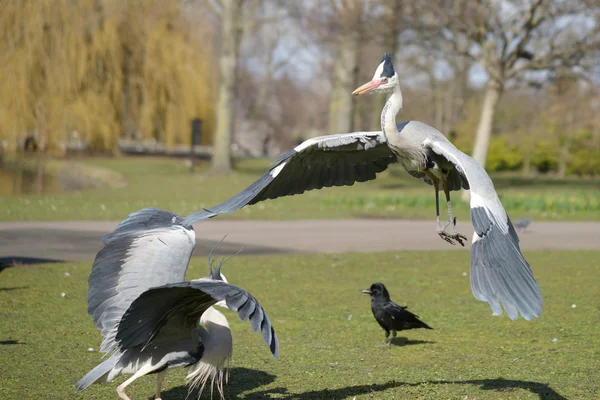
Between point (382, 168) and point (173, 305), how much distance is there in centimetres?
277

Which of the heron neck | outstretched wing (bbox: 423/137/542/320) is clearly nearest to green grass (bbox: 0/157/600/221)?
the heron neck

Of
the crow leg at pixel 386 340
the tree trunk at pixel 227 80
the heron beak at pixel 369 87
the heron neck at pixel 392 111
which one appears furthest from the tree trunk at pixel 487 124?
the heron beak at pixel 369 87

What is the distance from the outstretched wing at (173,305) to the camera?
15.4 feet

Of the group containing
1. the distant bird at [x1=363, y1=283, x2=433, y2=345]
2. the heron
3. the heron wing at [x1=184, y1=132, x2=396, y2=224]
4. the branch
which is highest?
the branch

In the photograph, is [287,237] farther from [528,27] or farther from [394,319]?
[528,27]

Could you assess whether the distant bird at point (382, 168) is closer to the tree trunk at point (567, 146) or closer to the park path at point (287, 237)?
the park path at point (287, 237)

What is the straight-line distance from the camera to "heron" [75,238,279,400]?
5.25m

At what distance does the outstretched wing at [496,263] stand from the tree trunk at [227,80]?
26.9 meters

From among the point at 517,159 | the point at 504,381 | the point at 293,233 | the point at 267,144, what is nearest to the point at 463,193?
the point at 293,233

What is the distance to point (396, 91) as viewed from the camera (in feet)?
20.2

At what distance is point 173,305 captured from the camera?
5.23 meters

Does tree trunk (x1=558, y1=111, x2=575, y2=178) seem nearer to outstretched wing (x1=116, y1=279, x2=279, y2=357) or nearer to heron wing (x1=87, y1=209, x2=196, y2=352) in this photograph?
heron wing (x1=87, y1=209, x2=196, y2=352)

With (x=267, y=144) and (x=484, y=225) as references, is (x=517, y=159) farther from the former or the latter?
(x=484, y=225)

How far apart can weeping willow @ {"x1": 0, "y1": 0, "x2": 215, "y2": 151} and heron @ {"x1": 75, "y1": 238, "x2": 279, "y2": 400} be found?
22.1 m
